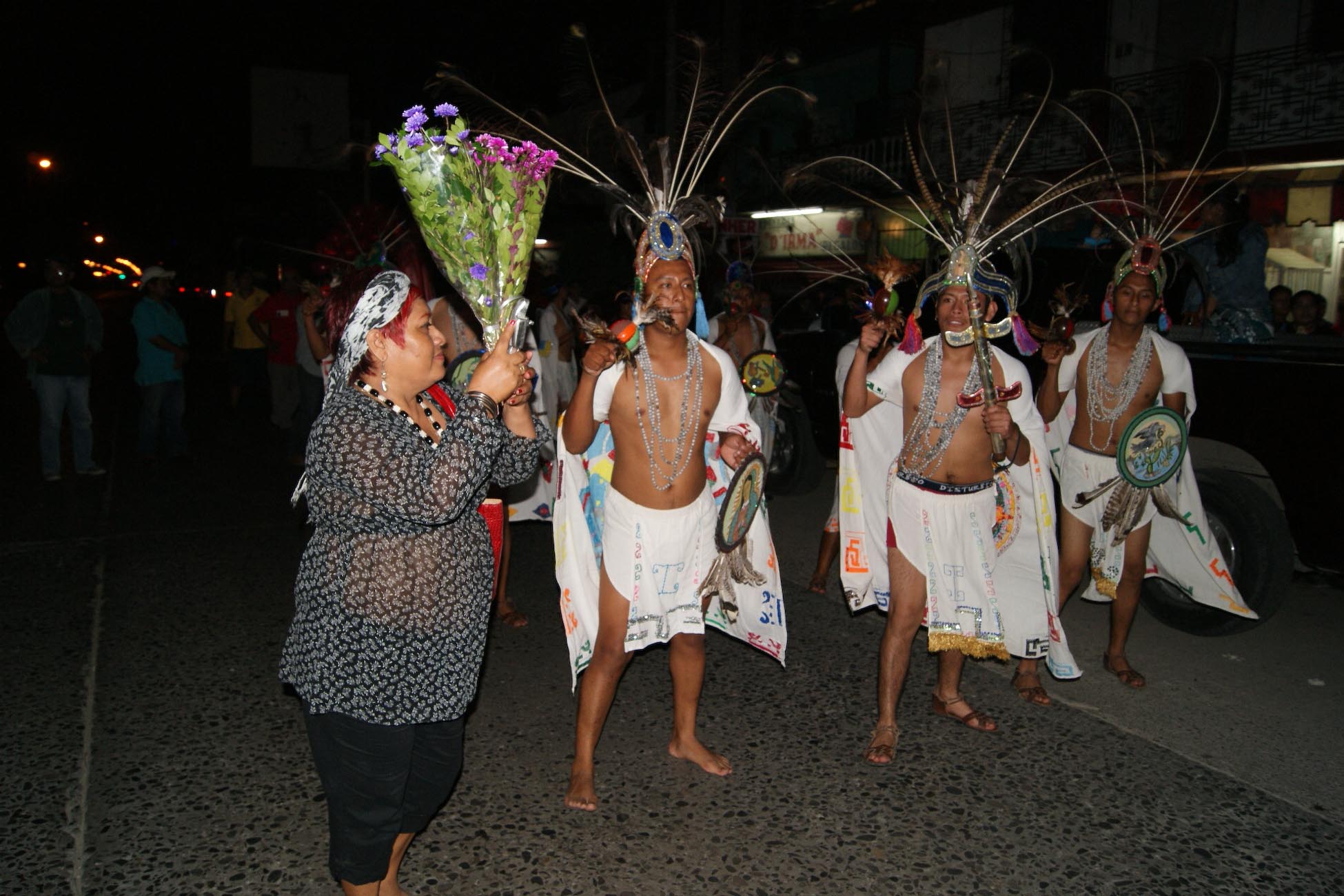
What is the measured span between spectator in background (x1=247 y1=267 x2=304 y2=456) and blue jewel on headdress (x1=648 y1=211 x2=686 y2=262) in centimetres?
780

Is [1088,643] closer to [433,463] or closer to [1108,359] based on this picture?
[1108,359]

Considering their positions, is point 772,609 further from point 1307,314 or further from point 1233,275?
point 1307,314

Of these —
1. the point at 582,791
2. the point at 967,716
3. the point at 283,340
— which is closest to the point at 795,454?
the point at 967,716

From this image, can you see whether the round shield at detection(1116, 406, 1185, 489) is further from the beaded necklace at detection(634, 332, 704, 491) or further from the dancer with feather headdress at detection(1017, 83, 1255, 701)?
the beaded necklace at detection(634, 332, 704, 491)

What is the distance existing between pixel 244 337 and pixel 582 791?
1086cm

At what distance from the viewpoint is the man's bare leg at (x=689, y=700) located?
12.4ft

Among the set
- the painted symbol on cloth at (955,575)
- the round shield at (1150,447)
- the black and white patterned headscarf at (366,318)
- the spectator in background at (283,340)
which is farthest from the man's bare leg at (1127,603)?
the spectator in background at (283,340)

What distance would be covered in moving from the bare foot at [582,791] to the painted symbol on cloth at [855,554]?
1.58 metres

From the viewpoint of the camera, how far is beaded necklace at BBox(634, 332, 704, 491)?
3.58 meters

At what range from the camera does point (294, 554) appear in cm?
687

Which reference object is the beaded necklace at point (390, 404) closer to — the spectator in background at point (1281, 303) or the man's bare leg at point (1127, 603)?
the man's bare leg at point (1127, 603)

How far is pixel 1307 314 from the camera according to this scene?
28.9 ft

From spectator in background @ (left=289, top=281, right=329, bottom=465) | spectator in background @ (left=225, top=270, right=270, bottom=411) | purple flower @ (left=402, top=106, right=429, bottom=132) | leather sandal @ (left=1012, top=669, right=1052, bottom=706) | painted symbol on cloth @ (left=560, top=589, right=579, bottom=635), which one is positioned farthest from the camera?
spectator in background @ (left=225, top=270, right=270, bottom=411)

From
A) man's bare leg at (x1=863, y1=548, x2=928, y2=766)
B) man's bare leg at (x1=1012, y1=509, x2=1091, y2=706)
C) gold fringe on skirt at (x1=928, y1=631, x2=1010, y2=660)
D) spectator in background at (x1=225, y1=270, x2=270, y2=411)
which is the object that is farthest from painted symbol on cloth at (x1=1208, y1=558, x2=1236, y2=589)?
spectator in background at (x1=225, y1=270, x2=270, y2=411)
